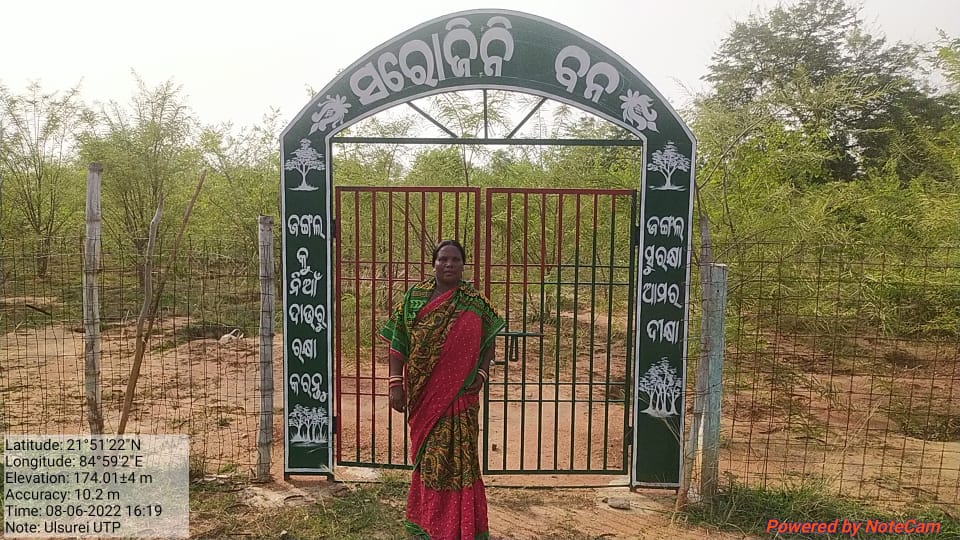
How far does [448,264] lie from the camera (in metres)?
3.10

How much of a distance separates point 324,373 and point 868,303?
4438 mm

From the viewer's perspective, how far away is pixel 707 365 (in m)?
3.89

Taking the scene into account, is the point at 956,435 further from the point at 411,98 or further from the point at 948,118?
the point at 411,98

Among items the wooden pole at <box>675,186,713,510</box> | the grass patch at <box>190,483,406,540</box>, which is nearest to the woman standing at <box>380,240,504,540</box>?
the grass patch at <box>190,483,406,540</box>

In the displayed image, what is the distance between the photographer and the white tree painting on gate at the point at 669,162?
3908 mm

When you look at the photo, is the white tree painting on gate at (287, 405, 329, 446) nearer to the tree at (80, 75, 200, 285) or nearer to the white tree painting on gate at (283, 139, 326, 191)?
the white tree painting on gate at (283, 139, 326, 191)

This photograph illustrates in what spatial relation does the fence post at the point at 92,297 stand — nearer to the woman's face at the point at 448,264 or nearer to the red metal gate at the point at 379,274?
the red metal gate at the point at 379,274

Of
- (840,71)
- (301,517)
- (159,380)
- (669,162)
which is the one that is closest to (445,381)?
(301,517)

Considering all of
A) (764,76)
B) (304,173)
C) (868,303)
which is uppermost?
(764,76)

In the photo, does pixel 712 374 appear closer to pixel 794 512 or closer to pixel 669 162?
pixel 794 512

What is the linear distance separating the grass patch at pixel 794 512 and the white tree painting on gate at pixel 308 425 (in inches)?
97.7

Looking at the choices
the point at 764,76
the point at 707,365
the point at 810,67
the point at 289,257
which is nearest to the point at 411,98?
the point at 289,257

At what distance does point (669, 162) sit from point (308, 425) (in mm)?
3023

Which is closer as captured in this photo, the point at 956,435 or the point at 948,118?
the point at 956,435
